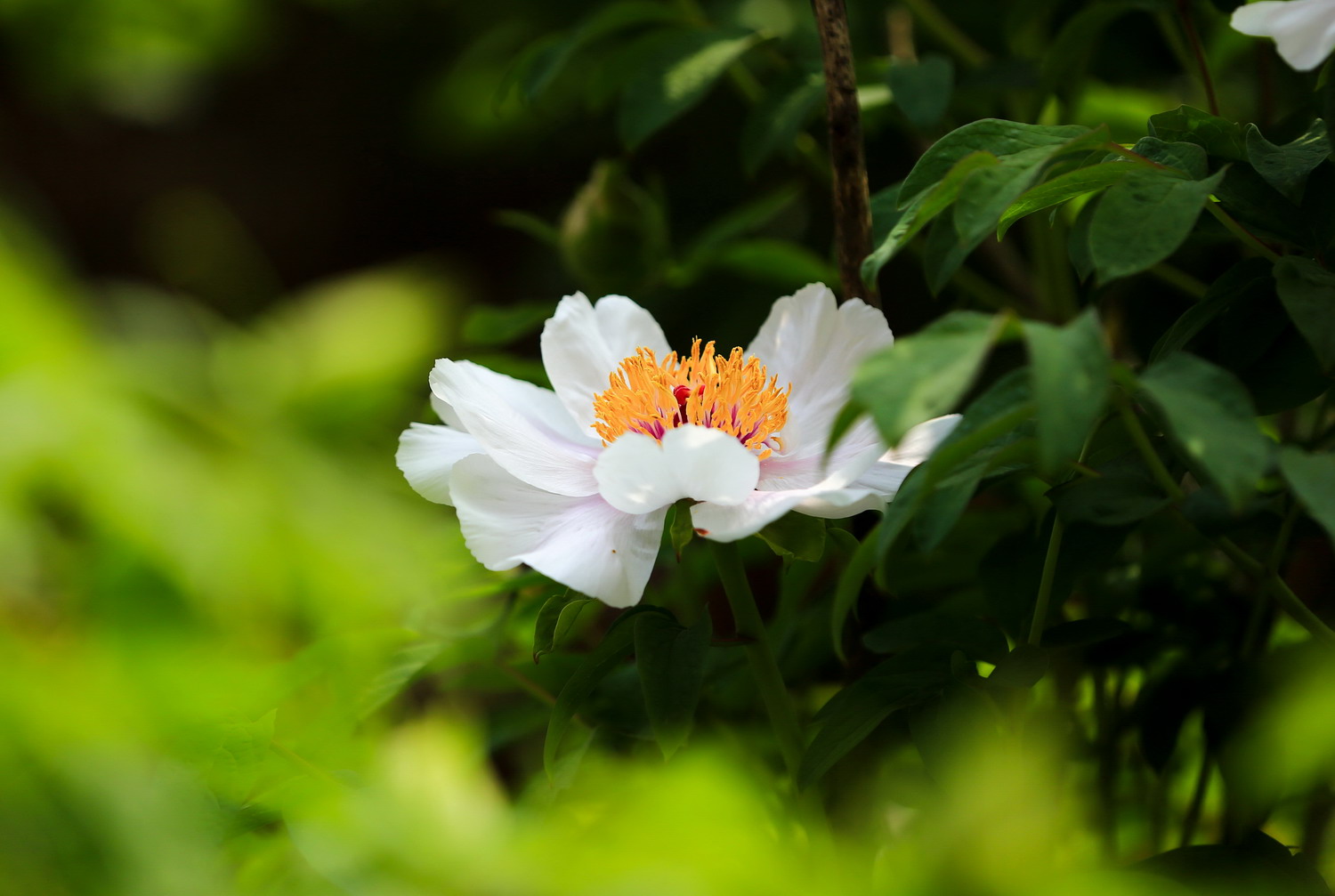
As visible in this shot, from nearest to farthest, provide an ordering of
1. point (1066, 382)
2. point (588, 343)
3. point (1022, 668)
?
point (1066, 382) → point (1022, 668) → point (588, 343)

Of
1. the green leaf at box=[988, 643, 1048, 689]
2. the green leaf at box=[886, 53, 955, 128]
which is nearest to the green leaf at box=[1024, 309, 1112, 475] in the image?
the green leaf at box=[988, 643, 1048, 689]

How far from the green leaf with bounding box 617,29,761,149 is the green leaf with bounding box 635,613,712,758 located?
0.23 metres

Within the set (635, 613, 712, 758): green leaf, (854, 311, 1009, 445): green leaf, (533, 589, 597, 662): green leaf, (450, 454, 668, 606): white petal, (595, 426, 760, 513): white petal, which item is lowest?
(635, 613, 712, 758): green leaf

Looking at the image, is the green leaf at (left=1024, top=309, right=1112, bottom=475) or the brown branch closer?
the green leaf at (left=1024, top=309, right=1112, bottom=475)

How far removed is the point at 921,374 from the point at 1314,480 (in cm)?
9

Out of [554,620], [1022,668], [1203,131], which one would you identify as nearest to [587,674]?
[554,620]

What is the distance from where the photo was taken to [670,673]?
1.03 ft

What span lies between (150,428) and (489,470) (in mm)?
185

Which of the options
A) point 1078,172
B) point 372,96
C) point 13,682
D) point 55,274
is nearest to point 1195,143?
point 1078,172

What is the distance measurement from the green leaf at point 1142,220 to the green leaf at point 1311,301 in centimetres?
3

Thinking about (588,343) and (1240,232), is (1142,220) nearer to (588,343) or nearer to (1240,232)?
(1240,232)

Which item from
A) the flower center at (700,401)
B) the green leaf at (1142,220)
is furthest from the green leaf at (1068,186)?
the flower center at (700,401)

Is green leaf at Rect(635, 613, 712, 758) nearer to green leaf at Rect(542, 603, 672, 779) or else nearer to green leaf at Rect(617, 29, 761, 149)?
green leaf at Rect(542, 603, 672, 779)

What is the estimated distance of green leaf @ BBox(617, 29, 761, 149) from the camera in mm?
468
